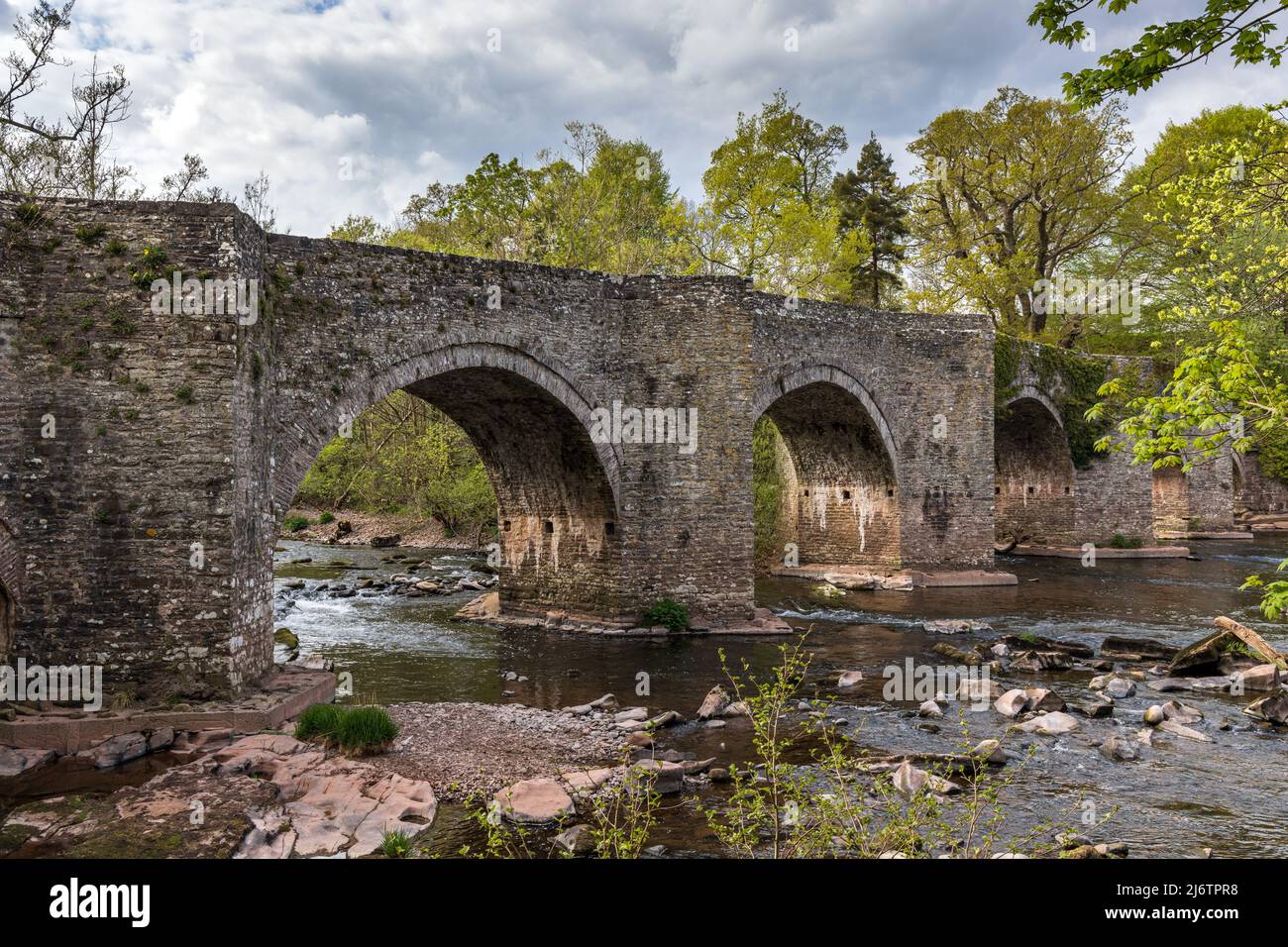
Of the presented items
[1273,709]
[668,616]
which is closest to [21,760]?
[668,616]

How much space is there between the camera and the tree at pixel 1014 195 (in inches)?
1035

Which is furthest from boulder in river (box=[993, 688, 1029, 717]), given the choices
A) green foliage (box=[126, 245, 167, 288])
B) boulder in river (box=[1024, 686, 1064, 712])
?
green foliage (box=[126, 245, 167, 288])

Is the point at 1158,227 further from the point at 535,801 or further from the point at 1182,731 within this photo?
the point at 535,801

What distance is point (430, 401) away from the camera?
13438 mm

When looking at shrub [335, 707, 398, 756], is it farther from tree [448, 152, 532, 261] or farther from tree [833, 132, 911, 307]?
tree [833, 132, 911, 307]

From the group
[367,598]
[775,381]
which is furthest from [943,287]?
[367,598]

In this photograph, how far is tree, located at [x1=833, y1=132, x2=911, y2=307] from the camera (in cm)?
3120

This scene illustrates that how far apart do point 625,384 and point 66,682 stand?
8199 millimetres

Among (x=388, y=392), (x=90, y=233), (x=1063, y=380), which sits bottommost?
(x=388, y=392)

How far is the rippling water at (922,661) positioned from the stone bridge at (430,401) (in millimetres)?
1653

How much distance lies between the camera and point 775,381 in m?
15.8

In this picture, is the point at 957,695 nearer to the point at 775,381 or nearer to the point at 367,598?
the point at 775,381

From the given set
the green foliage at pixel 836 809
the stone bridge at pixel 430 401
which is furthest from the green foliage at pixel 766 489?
the green foliage at pixel 836 809

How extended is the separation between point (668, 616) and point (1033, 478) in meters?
16.8
